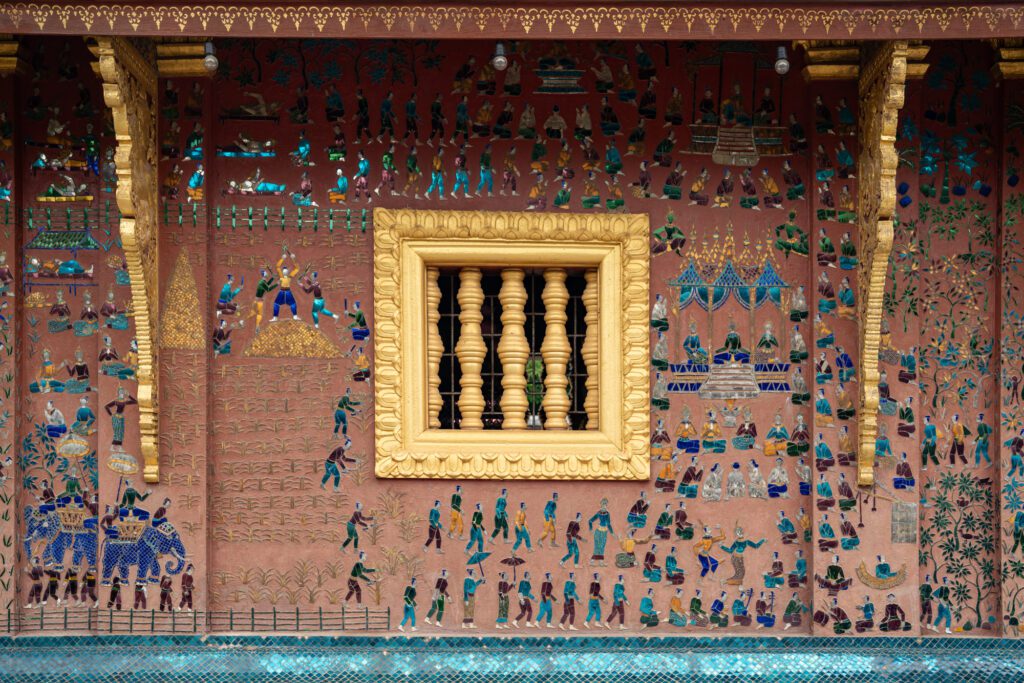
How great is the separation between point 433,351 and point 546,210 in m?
0.96

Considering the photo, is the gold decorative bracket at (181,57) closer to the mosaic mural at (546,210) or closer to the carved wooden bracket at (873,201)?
the mosaic mural at (546,210)

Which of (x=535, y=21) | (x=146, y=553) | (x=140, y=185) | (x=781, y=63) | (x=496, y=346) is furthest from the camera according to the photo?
(x=496, y=346)

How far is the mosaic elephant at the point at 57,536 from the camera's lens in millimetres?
5586

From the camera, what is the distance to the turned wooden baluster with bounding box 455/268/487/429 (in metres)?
5.74

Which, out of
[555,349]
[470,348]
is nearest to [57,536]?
[470,348]

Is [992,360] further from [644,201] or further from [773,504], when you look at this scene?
[644,201]

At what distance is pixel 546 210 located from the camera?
222 inches

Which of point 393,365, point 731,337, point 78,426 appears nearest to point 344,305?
point 393,365

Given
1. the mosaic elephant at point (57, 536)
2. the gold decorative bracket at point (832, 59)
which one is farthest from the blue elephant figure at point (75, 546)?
the gold decorative bracket at point (832, 59)

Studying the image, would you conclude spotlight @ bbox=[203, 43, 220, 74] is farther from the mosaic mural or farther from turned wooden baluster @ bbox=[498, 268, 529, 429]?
turned wooden baluster @ bbox=[498, 268, 529, 429]

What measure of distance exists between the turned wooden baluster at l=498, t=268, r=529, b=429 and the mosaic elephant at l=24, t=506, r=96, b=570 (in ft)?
7.41

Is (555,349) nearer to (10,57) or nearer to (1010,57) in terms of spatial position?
(1010,57)

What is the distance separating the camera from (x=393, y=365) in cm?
A: 558

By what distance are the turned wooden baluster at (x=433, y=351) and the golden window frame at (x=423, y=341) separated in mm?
89
